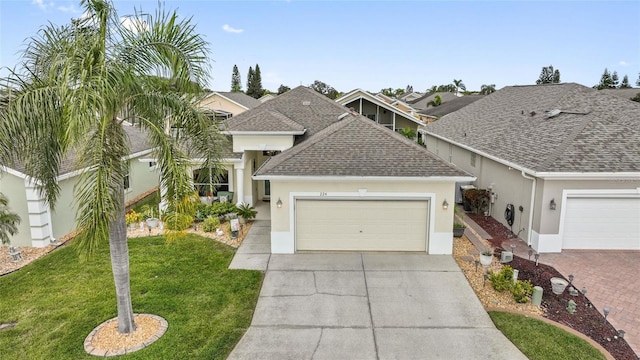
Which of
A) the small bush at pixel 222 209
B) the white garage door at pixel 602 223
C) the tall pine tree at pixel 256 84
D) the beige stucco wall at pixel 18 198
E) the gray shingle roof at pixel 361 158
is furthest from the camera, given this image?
the tall pine tree at pixel 256 84

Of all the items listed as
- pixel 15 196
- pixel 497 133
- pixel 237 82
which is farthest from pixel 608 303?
pixel 237 82

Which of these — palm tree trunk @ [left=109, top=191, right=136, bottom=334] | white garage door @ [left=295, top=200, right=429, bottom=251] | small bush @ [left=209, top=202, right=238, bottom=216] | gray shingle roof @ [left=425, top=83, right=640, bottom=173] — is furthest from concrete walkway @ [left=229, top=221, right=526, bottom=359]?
gray shingle roof @ [left=425, top=83, right=640, bottom=173]

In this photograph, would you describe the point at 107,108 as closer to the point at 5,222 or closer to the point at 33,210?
the point at 5,222

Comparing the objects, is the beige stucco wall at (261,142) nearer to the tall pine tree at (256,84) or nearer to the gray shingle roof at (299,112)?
the gray shingle roof at (299,112)

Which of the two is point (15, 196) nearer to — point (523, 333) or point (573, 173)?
point (523, 333)

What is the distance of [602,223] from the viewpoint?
454 inches

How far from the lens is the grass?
6621mm

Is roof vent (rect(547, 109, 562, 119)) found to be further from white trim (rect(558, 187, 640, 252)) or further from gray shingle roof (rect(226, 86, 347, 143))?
gray shingle roof (rect(226, 86, 347, 143))

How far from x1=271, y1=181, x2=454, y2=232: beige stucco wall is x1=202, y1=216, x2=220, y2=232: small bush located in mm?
3376

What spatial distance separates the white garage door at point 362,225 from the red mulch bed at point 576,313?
2852 millimetres

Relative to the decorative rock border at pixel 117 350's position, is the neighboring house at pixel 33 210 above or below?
above

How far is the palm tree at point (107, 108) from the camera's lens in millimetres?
5223

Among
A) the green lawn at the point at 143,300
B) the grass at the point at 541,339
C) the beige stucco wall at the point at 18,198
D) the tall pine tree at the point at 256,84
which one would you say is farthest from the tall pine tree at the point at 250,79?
the grass at the point at 541,339

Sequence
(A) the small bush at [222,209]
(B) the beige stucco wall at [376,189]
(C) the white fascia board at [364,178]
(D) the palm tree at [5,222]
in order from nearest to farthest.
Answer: (D) the palm tree at [5,222], (C) the white fascia board at [364,178], (B) the beige stucco wall at [376,189], (A) the small bush at [222,209]
